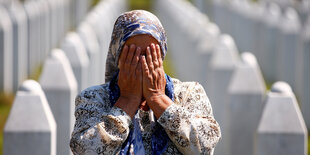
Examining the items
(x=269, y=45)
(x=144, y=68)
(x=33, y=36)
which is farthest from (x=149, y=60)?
(x=269, y=45)

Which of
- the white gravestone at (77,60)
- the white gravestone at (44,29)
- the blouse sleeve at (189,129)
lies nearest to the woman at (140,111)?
the blouse sleeve at (189,129)

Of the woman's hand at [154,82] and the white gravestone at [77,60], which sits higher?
the woman's hand at [154,82]

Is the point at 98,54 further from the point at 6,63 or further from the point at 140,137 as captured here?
the point at 140,137

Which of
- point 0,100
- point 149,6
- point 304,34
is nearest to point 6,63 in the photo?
point 0,100

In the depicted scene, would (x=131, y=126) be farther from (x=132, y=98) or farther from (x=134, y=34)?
(x=134, y=34)

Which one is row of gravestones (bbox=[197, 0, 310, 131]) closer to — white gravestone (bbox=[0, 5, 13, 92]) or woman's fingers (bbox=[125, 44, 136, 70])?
white gravestone (bbox=[0, 5, 13, 92])

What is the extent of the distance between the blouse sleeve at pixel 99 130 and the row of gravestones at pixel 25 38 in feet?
28.7

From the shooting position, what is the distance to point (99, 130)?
3.66m

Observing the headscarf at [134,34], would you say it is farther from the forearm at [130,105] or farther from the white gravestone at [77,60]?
the white gravestone at [77,60]

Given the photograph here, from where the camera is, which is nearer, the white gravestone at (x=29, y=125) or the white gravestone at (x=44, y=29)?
Result: the white gravestone at (x=29, y=125)

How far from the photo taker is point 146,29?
3703mm

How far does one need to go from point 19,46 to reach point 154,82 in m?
9.68

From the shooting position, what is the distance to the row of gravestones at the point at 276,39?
10570 mm

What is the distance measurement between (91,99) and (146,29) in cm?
49
